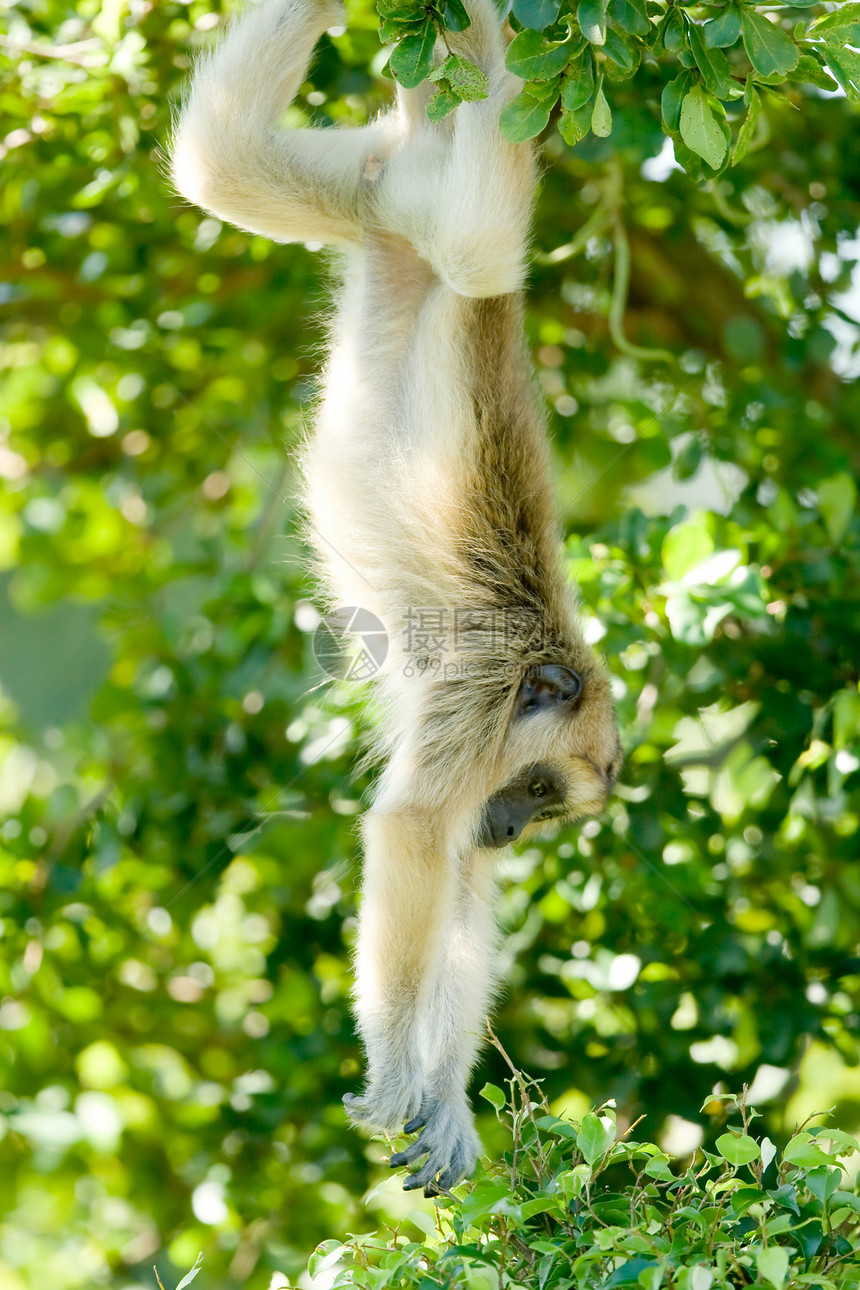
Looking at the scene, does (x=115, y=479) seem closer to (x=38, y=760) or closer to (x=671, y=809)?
(x=38, y=760)

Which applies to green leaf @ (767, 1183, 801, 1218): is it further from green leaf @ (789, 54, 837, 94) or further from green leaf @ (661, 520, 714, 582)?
green leaf @ (789, 54, 837, 94)

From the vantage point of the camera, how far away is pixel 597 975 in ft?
9.40

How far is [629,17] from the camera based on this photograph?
157cm

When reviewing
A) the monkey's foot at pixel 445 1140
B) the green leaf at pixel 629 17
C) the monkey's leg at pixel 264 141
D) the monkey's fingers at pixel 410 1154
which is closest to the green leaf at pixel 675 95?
the green leaf at pixel 629 17

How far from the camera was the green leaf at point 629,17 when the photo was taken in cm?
157

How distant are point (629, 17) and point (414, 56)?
0.30 meters

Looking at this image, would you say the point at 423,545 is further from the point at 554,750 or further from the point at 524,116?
the point at 524,116

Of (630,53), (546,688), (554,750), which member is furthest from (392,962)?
(630,53)

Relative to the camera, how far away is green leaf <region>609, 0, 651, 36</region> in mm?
1567

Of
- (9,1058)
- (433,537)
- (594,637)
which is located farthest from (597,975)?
(9,1058)

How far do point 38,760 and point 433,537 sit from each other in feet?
9.72

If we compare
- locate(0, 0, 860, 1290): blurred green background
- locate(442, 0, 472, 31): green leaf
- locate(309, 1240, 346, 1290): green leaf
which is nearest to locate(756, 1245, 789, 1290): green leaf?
locate(309, 1240, 346, 1290): green leaf

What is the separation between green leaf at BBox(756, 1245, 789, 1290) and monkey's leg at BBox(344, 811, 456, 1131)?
4.34 feet

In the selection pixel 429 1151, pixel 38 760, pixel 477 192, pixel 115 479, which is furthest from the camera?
pixel 38 760
